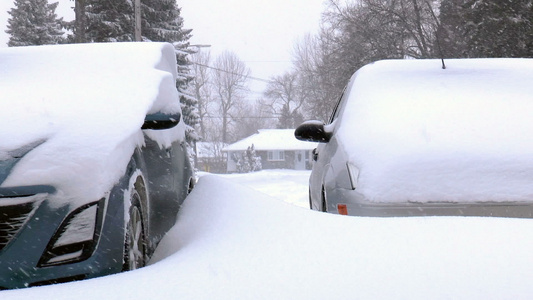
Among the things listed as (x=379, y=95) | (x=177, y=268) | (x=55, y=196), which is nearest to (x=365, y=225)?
(x=177, y=268)

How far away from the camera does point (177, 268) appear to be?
1.48m

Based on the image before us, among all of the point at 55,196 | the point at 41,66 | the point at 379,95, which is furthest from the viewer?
the point at 379,95

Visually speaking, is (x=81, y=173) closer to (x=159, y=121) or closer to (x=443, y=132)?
(x=159, y=121)

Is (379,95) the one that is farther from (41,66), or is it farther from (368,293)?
(368,293)

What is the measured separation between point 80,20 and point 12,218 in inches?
957

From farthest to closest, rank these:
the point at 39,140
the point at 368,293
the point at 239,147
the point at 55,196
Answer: the point at 239,147 < the point at 39,140 < the point at 55,196 < the point at 368,293

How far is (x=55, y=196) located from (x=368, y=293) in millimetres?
1239

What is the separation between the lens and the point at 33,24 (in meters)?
40.1

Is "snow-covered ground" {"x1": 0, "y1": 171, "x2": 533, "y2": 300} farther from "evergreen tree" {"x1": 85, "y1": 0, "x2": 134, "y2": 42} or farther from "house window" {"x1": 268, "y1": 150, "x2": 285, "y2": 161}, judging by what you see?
"house window" {"x1": 268, "y1": 150, "x2": 285, "y2": 161}

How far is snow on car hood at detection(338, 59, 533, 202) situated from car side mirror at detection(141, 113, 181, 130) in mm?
1008

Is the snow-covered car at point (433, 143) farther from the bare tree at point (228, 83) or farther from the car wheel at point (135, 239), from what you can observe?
the bare tree at point (228, 83)

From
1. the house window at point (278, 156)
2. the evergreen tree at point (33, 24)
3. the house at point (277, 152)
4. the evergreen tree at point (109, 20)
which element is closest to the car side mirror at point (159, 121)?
the evergreen tree at point (109, 20)

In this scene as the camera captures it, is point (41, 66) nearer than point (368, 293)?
No

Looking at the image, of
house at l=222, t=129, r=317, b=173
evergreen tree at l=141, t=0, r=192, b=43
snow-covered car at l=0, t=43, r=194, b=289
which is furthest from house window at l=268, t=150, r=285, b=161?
snow-covered car at l=0, t=43, r=194, b=289
